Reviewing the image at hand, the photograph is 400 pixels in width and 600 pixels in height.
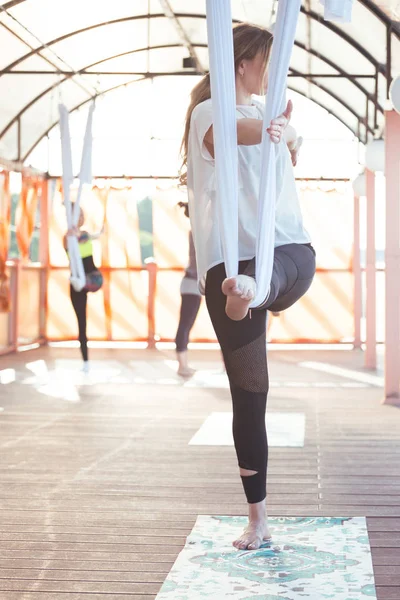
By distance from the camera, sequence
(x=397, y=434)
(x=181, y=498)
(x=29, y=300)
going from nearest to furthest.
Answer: (x=181, y=498), (x=397, y=434), (x=29, y=300)

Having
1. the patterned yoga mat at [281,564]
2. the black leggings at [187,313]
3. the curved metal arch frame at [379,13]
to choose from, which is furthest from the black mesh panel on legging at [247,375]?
the curved metal arch frame at [379,13]

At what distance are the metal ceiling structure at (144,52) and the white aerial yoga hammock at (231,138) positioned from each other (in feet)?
15.3

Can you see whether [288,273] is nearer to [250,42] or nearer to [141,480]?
[250,42]

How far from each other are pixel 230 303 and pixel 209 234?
292mm

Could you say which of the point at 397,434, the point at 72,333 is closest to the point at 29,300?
the point at 72,333

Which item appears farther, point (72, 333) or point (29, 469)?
point (72, 333)

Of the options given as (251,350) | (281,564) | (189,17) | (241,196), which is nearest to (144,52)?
(189,17)

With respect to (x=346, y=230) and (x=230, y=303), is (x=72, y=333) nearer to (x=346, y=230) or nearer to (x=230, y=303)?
(x=346, y=230)

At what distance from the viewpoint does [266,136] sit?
2381 mm

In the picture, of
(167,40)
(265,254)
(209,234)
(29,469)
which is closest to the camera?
(265,254)

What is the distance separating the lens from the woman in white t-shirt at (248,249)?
257 cm

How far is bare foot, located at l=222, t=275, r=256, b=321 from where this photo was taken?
232cm

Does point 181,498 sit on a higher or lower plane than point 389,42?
lower

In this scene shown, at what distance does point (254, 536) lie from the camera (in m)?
2.67
